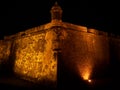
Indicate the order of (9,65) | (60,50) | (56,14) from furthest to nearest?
(9,65), (56,14), (60,50)

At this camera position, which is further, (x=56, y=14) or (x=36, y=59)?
(x=36, y=59)

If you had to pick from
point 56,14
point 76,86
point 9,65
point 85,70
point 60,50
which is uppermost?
point 56,14

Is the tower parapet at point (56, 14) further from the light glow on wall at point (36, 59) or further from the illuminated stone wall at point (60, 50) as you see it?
the light glow on wall at point (36, 59)

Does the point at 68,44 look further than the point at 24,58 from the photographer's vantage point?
No

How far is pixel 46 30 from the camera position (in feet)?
33.0

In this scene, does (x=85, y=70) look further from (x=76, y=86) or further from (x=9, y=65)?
(x=9, y=65)

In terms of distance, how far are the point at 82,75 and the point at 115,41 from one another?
4558 millimetres

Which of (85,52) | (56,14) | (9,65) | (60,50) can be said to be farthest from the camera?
(9,65)

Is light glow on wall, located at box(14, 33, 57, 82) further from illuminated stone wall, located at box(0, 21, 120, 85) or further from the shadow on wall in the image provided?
the shadow on wall

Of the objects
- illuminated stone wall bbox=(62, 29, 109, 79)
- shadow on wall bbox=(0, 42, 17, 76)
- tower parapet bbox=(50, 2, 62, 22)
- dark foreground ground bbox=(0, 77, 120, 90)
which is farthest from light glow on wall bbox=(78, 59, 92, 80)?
shadow on wall bbox=(0, 42, 17, 76)

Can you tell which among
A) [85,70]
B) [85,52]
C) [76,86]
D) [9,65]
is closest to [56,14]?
[85,52]

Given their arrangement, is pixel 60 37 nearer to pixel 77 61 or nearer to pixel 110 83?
pixel 77 61

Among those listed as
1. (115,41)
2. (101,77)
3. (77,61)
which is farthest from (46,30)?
(115,41)

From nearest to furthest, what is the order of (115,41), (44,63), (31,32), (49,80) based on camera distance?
1. (49,80)
2. (44,63)
3. (31,32)
4. (115,41)
